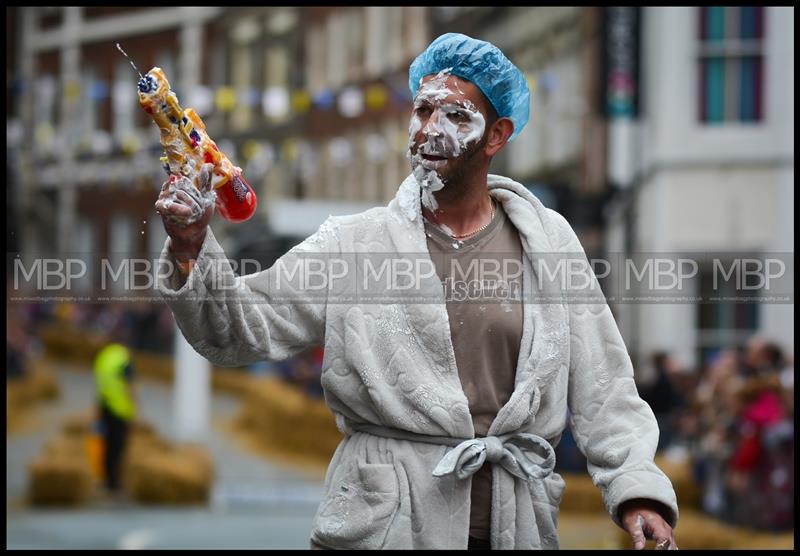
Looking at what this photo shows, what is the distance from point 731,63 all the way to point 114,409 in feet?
27.2

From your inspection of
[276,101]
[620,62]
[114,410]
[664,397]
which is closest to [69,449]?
[114,410]

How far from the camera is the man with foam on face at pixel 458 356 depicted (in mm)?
4164

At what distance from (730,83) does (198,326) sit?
1694 centimetres

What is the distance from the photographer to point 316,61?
40969mm

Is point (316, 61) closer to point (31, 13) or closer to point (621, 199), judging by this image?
point (31, 13)

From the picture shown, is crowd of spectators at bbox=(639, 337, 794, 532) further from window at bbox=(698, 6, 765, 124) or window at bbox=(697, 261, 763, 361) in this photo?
window at bbox=(698, 6, 765, 124)

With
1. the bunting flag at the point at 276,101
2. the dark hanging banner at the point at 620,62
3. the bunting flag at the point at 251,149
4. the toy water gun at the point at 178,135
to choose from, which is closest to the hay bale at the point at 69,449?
the bunting flag at the point at 276,101

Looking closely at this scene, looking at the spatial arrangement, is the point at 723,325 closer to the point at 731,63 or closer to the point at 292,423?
the point at 731,63

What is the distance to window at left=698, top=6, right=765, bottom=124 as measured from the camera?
65.5 ft

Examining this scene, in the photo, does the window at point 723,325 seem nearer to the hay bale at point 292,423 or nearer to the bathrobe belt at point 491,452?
the hay bale at point 292,423

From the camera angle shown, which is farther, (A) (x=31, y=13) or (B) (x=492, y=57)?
(A) (x=31, y=13)

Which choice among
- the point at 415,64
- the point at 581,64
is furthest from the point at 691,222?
the point at 415,64

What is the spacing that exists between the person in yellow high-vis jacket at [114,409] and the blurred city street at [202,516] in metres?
0.43

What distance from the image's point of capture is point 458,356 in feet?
13.9
